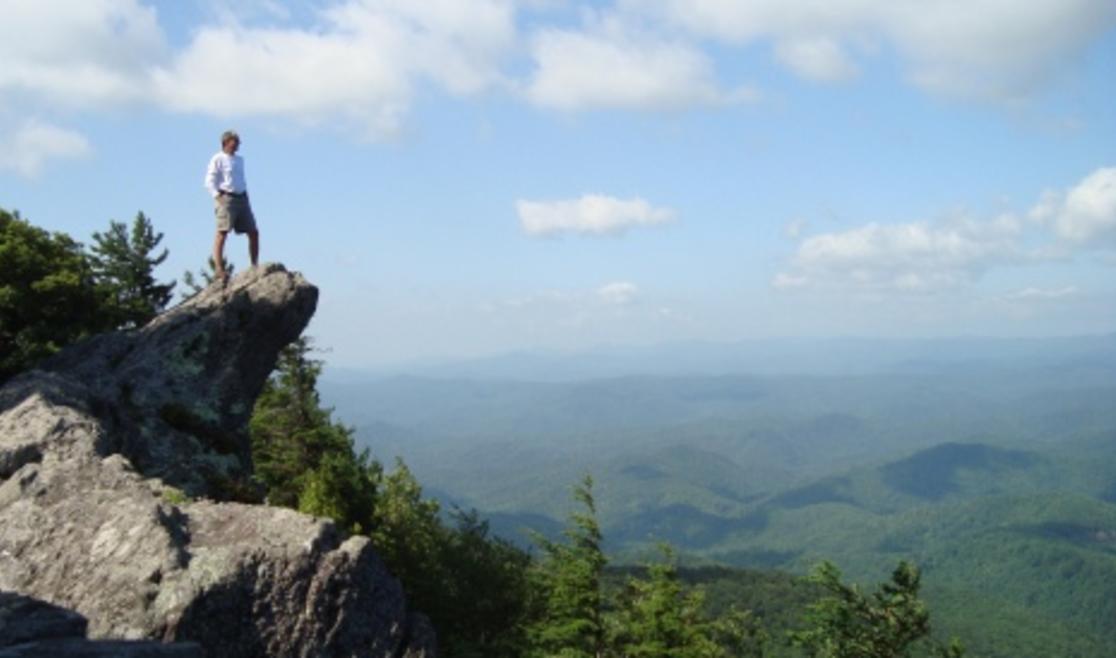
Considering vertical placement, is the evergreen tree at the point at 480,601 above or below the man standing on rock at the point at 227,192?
below

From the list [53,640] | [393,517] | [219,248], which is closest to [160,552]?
[53,640]

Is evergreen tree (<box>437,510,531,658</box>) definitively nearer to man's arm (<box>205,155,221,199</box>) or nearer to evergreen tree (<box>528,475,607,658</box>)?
evergreen tree (<box>528,475,607,658</box>)

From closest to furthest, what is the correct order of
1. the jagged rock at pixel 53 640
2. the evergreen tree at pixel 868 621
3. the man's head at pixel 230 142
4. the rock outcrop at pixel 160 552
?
1. the jagged rock at pixel 53 640
2. the rock outcrop at pixel 160 552
3. the man's head at pixel 230 142
4. the evergreen tree at pixel 868 621

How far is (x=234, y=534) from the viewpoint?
13.1m

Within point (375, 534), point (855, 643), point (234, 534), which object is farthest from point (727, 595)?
point (234, 534)

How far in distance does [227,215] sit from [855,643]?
27.8 meters

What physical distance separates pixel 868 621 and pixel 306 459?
2359 cm

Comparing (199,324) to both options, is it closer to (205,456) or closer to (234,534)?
(205,456)

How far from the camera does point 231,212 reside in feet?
73.3

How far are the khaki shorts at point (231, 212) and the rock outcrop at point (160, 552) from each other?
566 cm

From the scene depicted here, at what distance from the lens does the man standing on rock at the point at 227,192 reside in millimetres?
21719

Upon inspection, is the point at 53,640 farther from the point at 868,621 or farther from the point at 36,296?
the point at 868,621

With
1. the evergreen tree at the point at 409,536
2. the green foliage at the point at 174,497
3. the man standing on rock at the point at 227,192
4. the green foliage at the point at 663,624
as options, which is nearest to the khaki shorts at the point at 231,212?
the man standing on rock at the point at 227,192

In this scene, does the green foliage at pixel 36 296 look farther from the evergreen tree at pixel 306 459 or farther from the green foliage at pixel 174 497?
the green foliage at pixel 174 497
